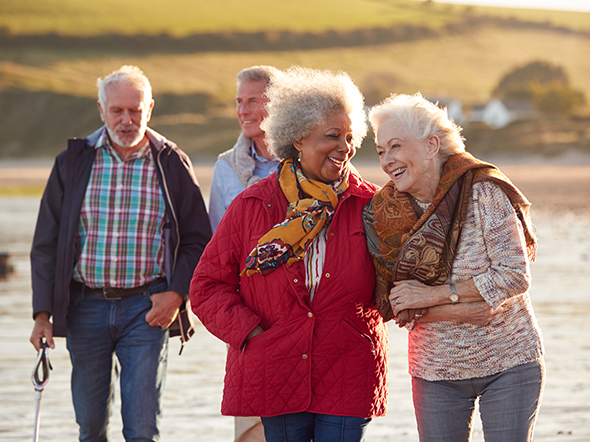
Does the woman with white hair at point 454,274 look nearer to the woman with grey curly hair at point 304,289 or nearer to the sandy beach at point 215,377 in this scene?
the woman with grey curly hair at point 304,289

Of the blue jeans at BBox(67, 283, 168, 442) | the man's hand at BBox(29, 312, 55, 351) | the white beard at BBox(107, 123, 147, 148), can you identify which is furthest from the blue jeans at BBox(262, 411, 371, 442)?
the white beard at BBox(107, 123, 147, 148)

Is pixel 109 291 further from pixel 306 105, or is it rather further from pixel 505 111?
pixel 505 111

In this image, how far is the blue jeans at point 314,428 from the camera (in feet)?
8.05

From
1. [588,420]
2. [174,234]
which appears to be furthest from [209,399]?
[588,420]

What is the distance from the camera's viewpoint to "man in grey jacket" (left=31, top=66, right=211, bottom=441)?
3.29 meters

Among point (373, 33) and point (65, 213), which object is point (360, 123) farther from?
point (373, 33)

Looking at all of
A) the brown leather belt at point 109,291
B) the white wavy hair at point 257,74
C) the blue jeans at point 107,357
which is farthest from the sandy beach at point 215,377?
the white wavy hair at point 257,74

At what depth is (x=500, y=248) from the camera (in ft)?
7.72

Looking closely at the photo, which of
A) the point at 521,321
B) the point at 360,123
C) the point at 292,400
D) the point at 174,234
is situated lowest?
the point at 292,400

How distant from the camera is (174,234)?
11.2 ft

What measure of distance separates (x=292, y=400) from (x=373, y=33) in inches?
3331

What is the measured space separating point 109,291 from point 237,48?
7915cm

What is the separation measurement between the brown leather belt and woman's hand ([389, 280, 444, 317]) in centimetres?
140

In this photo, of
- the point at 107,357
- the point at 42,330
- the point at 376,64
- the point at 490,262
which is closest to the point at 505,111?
the point at 376,64
